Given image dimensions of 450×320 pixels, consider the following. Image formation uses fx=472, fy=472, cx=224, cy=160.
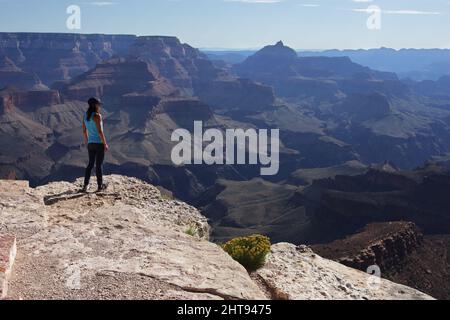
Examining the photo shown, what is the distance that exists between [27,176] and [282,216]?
80.0m

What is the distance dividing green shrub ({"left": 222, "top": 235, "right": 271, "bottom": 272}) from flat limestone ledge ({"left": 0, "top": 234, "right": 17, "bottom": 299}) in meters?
5.00

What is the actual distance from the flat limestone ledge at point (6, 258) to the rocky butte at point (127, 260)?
0.02 metres

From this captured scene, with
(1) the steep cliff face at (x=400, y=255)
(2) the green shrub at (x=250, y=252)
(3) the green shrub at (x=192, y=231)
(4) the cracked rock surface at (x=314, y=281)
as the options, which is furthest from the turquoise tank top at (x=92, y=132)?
(1) the steep cliff face at (x=400, y=255)

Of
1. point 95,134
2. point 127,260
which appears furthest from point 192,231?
point 95,134

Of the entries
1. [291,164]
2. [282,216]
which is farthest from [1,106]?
[282,216]

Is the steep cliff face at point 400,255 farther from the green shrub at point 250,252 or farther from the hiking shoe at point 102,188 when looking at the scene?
the green shrub at point 250,252

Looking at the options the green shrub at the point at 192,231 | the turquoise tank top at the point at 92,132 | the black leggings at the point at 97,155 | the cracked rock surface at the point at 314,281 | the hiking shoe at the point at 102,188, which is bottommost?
the cracked rock surface at the point at 314,281

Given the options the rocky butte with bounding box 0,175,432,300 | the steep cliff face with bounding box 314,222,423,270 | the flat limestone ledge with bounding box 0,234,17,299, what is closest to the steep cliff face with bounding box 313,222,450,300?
the steep cliff face with bounding box 314,222,423,270

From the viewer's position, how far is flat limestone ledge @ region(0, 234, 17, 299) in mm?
8102

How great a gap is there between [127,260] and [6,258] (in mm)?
2292

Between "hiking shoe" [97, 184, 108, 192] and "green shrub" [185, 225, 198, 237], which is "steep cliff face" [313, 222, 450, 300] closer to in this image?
"green shrub" [185, 225, 198, 237]

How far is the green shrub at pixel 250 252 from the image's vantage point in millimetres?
11562

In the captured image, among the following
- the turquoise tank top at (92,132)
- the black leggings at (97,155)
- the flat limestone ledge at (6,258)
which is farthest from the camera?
the black leggings at (97,155)
